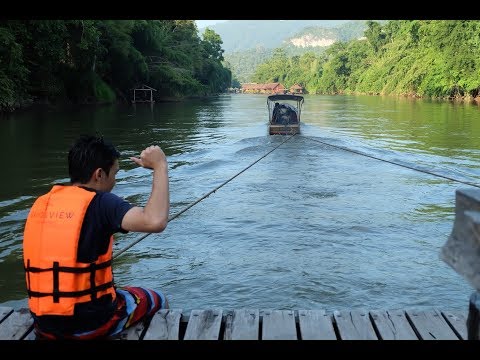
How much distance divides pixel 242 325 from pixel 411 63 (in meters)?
71.3

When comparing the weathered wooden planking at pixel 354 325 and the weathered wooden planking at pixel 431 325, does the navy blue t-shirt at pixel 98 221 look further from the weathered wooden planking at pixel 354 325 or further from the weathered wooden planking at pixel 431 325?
the weathered wooden planking at pixel 431 325

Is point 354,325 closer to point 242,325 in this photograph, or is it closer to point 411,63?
point 242,325

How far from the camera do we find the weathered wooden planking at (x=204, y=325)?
3445 mm

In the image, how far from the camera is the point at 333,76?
121 metres

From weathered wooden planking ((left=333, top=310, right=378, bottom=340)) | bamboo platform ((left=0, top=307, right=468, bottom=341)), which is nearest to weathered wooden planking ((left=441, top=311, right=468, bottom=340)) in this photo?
bamboo platform ((left=0, top=307, right=468, bottom=341))

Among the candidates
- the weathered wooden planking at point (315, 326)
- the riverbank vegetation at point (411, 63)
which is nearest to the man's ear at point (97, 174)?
the weathered wooden planking at point (315, 326)

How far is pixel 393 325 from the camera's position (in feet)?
11.7

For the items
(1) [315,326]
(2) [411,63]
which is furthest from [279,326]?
(2) [411,63]

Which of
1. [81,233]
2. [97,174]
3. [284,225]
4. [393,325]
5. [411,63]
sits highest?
[411,63]

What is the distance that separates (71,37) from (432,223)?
31.1 m

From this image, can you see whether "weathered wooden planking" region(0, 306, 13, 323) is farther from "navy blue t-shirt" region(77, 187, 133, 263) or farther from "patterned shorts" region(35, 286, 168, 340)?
"navy blue t-shirt" region(77, 187, 133, 263)

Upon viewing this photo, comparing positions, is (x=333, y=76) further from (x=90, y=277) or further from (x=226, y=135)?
(x=90, y=277)

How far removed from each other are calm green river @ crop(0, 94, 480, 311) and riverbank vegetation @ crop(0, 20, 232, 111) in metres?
9.80

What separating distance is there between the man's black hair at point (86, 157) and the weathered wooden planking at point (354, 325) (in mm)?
1879
